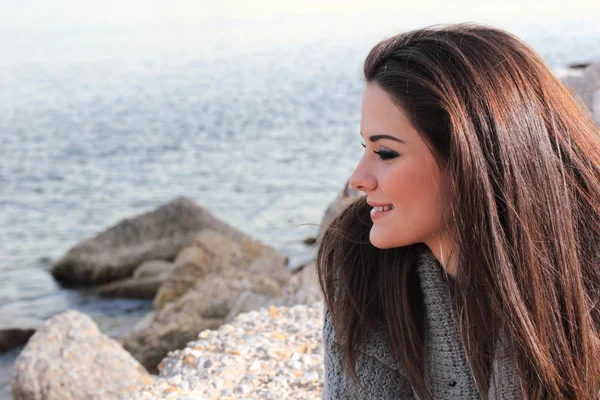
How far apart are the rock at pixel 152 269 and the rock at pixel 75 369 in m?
3.71

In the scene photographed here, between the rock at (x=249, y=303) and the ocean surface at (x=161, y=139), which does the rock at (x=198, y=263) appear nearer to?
the ocean surface at (x=161, y=139)

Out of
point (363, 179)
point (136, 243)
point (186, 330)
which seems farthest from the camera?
point (136, 243)

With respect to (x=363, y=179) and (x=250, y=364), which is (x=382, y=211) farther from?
(x=250, y=364)

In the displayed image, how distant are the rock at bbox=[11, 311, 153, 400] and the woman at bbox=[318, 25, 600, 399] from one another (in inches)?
105

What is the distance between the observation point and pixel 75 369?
15.7ft

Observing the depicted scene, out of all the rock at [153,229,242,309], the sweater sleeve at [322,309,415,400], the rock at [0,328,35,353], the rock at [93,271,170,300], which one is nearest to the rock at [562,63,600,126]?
the rock at [153,229,242,309]

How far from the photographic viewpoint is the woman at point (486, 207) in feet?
7.15

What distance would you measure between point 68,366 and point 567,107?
3605 millimetres

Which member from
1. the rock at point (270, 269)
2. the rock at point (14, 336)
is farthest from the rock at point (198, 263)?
the rock at point (14, 336)

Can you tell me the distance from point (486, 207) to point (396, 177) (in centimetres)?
27

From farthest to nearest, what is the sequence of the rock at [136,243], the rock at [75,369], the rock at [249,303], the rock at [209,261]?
the rock at [136,243] → the rock at [209,261] → the rock at [249,303] → the rock at [75,369]

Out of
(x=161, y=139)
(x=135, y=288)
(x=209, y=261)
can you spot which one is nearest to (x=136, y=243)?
(x=135, y=288)

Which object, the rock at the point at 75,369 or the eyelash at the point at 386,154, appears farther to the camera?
the rock at the point at 75,369

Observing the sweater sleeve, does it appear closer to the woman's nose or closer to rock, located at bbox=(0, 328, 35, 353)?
the woman's nose
